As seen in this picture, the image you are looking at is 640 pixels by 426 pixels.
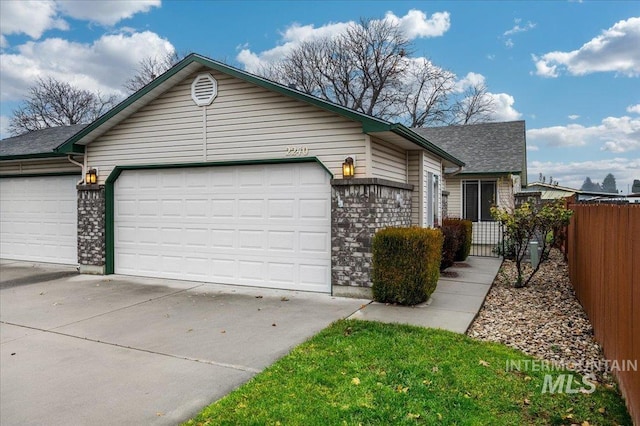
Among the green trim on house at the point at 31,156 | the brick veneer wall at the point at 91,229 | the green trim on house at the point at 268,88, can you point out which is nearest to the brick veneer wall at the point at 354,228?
the green trim on house at the point at 268,88

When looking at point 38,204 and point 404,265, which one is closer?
point 404,265

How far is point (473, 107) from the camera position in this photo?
1331 inches

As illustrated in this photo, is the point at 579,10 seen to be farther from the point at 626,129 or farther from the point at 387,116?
the point at 387,116

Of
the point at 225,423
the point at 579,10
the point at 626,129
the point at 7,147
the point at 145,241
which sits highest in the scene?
the point at 579,10

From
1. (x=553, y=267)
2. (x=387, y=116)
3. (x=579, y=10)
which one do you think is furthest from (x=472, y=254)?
(x=387, y=116)

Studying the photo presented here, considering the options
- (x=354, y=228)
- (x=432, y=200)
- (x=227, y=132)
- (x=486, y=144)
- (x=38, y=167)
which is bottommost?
(x=354, y=228)

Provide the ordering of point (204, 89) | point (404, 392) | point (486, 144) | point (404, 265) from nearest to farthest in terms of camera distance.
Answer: point (404, 392), point (404, 265), point (204, 89), point (486, 144)

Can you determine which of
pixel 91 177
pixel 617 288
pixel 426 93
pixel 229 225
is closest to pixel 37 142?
pixel 91 177

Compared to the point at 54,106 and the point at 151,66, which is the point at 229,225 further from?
the point at 54,106

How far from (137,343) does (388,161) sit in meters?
5.51

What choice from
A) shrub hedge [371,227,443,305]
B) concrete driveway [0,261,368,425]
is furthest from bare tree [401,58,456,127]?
concrete driveway [0,261,368,425]

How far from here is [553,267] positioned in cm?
1084

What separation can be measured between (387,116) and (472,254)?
68.1 feet

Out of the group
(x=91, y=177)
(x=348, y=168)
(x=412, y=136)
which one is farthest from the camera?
(x=91, y=177)
